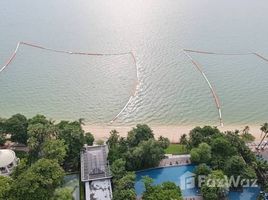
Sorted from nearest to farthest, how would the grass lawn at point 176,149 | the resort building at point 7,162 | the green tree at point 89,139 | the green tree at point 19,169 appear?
the green tree at point 19,169, the resort building at point 7,162, the green tree at point 89,139, the grass lawn at point 176,149

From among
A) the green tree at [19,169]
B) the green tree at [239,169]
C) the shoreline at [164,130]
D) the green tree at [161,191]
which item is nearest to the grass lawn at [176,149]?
the shoreline at [164,130]

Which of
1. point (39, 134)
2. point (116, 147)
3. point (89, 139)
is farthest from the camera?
point (89, 139)

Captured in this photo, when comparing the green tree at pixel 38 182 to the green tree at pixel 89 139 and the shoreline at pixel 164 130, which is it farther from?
the shoreline at pixel 164 130

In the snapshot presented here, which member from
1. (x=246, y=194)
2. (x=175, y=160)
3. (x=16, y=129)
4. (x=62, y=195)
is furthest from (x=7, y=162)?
(x=246, y=194)

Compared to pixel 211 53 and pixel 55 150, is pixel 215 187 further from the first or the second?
pixel 211 53

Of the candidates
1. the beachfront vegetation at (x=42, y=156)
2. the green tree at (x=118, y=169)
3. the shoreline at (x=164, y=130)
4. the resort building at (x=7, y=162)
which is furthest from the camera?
the shoreline at (x=164, y=130)

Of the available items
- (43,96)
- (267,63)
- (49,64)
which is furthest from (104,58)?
(267,63)

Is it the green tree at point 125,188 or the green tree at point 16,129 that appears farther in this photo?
the green tree at point 16,129
